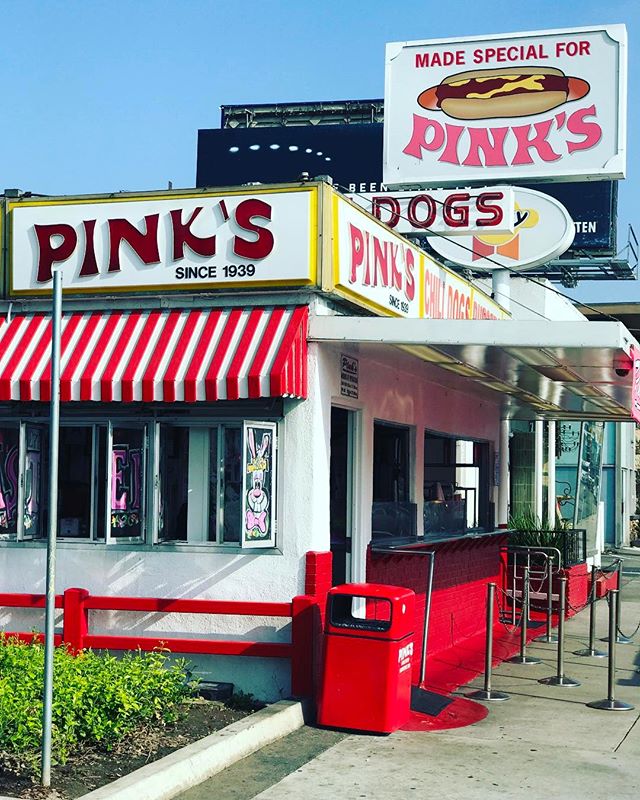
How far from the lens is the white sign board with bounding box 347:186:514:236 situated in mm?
17109

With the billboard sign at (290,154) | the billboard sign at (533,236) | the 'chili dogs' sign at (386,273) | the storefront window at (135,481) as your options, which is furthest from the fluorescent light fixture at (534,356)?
the billboard sign at (290,154)

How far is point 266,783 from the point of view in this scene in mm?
8859

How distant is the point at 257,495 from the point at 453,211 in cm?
737

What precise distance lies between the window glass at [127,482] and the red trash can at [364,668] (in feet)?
7.51

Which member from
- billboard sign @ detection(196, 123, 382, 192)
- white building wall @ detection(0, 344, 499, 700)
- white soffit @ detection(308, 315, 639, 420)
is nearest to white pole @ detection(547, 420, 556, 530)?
white soffit @ detection(308, 315, 639, 420)

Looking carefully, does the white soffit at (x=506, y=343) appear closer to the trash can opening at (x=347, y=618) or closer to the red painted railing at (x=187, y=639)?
the trash can opening at (x=347, y=618)

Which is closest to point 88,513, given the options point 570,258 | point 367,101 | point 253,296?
point 253,296

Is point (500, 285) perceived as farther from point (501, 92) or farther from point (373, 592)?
point (373, 592)

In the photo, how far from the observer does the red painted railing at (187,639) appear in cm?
1106

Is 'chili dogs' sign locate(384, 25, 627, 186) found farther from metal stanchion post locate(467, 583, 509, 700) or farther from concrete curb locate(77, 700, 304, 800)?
concrete curb locate(77, 700, 304, 800)

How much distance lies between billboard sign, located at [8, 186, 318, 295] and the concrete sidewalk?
419 centimetres

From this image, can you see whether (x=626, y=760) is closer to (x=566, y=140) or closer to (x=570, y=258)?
(x=566, y=140)

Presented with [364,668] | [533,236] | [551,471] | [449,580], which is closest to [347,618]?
[364,668]

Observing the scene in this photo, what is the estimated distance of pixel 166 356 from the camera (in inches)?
452
